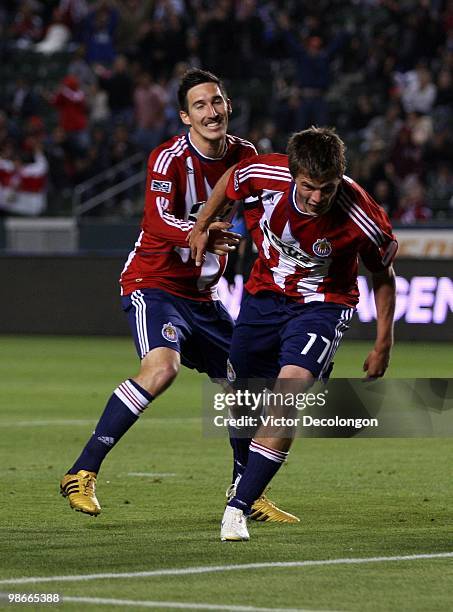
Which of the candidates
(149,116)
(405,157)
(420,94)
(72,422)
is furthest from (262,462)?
(149,116)

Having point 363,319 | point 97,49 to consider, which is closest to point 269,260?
point 363,319

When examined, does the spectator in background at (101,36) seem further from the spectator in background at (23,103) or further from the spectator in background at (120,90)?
the spectator in background at (23,103)

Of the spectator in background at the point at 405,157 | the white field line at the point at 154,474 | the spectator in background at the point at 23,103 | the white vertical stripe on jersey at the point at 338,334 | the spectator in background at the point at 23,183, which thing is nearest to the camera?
the white vertical stripe on jersey at the point at 338,334

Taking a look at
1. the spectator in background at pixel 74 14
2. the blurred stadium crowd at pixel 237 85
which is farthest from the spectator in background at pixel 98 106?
the spectator in background at pixel 74 14

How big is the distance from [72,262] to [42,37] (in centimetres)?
983

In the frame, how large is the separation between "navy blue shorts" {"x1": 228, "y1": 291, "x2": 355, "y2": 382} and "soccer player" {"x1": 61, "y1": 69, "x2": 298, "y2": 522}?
0.48 metres

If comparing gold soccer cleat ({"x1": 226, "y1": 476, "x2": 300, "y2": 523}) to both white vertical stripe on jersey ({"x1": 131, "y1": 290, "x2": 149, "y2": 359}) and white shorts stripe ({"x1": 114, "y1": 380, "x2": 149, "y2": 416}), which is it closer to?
white shorts stripe ({"x1": 114, "y1": 380, "x2": 149, "y2": 416})

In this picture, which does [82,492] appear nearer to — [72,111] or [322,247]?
[322,247]

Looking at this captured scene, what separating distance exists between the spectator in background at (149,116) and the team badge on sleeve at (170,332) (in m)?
18.2

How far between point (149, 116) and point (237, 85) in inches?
98.2

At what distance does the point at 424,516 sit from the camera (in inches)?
316

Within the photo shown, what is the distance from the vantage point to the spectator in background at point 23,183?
25.7 metres

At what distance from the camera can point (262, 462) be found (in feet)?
23.5

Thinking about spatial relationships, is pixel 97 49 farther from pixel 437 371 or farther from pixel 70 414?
pixel 70 414
